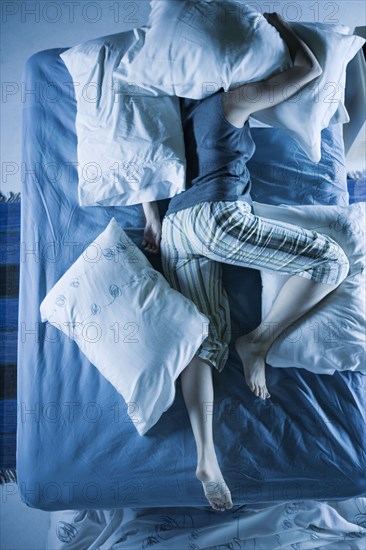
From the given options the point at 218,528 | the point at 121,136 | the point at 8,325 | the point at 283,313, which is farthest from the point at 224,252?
the point at 8,325

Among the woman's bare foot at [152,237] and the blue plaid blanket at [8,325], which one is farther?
the blue plaid blanket at [8,325]

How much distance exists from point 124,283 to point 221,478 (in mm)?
551

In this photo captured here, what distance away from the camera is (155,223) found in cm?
155

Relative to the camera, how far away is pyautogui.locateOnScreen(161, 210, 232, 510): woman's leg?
1356mm

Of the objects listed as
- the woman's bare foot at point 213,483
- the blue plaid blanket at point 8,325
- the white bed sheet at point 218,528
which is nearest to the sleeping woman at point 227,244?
the woman's bare foot at point 213,483

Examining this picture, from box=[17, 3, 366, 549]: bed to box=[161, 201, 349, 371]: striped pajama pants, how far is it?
8cm

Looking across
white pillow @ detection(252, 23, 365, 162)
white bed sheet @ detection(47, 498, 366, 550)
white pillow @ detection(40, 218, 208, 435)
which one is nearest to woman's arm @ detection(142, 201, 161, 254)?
white pillow @ detection(40, 218, 208, 435)

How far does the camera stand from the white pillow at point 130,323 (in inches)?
52.9

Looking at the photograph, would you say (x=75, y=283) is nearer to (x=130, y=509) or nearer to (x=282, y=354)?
(x=282, y=354)

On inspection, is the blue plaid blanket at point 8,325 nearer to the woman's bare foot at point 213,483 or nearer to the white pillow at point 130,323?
the white pillow at point 130,323

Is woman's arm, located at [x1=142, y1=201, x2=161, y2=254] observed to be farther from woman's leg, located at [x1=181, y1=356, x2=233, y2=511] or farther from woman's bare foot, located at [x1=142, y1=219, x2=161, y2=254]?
woman's leg, located at [x1=181, y1=356, x2=233, y2=511]

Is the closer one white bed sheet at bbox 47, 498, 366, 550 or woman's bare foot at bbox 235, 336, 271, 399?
woman's bare foot at bbox 235, 336, 271, 399

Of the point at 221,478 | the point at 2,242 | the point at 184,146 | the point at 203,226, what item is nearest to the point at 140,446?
the point at 221,478

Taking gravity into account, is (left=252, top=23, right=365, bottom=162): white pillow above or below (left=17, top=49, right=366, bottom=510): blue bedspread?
above
